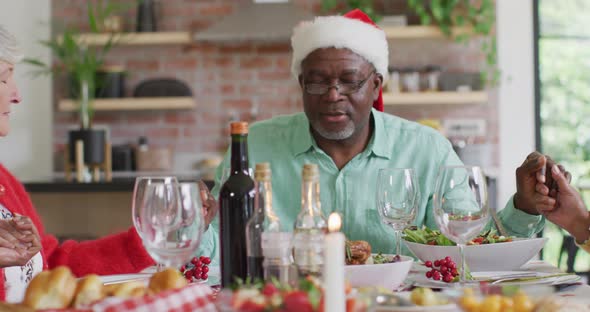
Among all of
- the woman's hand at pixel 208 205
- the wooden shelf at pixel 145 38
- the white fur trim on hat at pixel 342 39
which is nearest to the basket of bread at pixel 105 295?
the woman's hand at pixel 208 205

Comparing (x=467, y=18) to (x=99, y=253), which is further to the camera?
(x=467, y=18)

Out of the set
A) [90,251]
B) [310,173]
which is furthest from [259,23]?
[310,173]

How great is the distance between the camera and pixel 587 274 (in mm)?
4047

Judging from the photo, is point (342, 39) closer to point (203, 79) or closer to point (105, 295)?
point (105, 295)

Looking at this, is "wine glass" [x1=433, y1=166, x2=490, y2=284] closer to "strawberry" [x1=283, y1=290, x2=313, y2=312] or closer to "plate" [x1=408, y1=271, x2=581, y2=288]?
"plate" [x1=408, y1=271, x2=581, y2=288]

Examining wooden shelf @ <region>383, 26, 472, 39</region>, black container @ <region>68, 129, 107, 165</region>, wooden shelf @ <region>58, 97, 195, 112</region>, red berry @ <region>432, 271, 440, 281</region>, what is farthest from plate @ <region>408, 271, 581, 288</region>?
wooden shelf @ <region>58, 97, 195, 112</region>

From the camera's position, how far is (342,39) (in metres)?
2.15

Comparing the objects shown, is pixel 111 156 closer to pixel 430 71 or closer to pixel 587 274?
pixel 430 71

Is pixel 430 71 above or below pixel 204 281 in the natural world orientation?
above

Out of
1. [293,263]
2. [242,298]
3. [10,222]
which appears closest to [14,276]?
[10,222]

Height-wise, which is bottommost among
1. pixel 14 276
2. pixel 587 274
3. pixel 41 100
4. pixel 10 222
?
pixel 587 274

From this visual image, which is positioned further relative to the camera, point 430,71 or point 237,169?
point 430,71

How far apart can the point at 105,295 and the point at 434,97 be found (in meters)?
4.00

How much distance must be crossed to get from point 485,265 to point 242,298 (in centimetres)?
77
